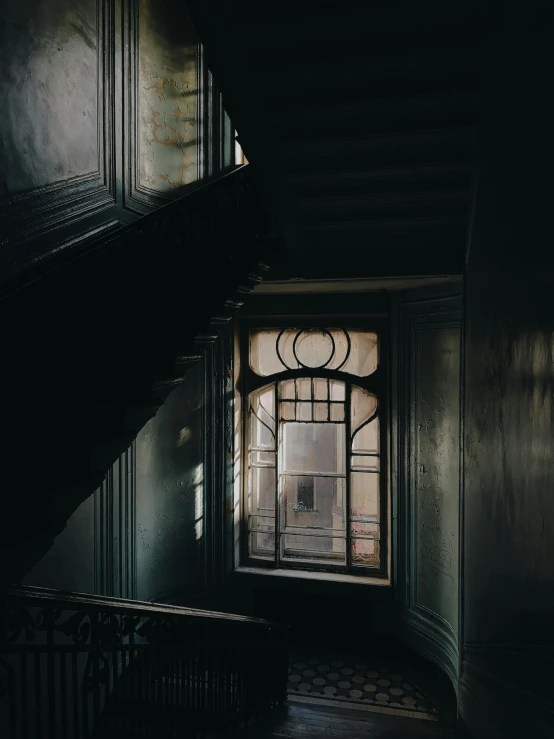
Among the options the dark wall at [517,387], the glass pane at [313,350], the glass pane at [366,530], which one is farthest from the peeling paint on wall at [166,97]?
the glass pane at [366,530]

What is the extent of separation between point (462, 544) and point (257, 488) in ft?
7.74

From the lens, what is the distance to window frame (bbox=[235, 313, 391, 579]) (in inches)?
227

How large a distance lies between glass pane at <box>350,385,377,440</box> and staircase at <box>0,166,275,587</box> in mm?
2377

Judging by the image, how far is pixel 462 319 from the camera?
4.81 meters

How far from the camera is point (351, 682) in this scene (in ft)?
16.3

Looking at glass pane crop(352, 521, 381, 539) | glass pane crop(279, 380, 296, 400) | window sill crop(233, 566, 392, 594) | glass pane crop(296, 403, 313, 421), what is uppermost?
glass pane crop(279, 380, 296, 400)

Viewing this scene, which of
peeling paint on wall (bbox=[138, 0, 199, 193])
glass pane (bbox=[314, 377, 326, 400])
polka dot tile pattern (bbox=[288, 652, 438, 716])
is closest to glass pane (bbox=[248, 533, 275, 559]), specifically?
polka dot tile pattern (bbox=[288, 652, 438, 716])

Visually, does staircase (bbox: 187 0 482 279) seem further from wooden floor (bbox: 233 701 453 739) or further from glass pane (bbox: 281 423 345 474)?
wooden floor (bbox: 233 701 453 739)

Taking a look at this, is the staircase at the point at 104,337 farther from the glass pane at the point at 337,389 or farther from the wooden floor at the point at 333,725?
the wooden floor at the point at 333,725

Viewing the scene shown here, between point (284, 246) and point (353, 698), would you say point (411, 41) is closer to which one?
point (284, 246)

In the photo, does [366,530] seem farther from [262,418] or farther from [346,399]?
[262,418]

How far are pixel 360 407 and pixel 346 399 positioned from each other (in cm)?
17

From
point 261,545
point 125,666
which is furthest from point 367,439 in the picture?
point 125,666

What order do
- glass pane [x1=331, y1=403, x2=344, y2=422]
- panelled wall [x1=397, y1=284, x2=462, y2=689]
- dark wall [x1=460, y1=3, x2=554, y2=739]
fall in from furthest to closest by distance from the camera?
glass pane [x1=331, y1=403, x2=344, y2=422]
panelled wall [x1=397, y1=284, x2=462, y2=689]
dark wall [x1=460, y1=3, x2=554, y2=739]
